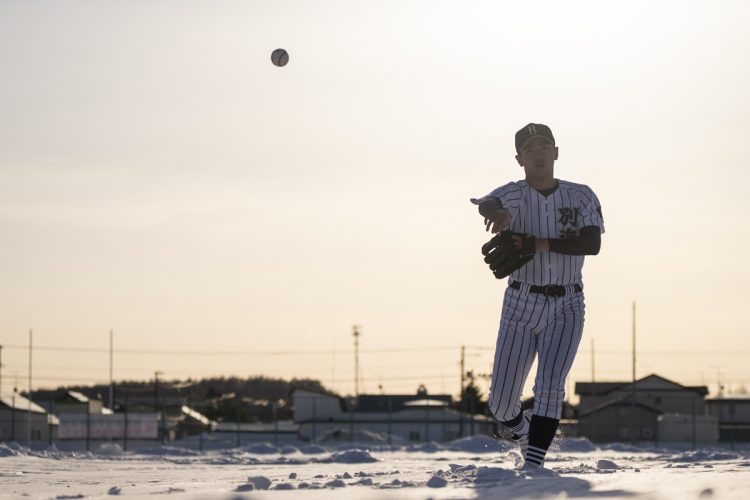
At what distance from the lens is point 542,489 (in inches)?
190

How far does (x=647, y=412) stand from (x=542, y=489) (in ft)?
188

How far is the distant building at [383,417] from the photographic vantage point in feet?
176

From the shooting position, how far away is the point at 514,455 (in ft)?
31.3

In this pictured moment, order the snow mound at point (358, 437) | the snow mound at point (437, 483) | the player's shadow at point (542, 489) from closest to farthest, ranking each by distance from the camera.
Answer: the player's shadow at point (542, 489), the snow mound at point (437, 483), the snow mound at point (358, 437)

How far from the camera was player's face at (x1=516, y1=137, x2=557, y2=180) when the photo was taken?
7.38 m

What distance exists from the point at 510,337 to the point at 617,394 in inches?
2495

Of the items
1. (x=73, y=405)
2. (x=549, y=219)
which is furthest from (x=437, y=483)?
(x=73, y=405)

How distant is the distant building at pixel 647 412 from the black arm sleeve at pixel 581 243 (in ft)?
134

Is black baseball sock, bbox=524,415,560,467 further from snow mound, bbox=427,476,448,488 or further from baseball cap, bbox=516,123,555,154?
baseball cap, bbox=516,123,555,154

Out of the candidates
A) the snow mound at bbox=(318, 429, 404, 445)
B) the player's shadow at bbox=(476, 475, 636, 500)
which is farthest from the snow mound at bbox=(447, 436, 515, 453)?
the snow mound at bbox=(318, 429, 404, 445)

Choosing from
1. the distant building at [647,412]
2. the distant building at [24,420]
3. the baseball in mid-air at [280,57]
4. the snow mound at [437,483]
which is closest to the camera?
the snow mound at [437,483]

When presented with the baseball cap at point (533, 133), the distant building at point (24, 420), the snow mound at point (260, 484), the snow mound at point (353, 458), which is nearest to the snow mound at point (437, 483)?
the snow mound at point (260, 484)

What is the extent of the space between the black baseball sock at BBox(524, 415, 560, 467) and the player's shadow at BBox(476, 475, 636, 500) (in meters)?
1.51

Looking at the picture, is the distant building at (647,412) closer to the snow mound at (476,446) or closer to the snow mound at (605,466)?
the snow mound at (476,446)
